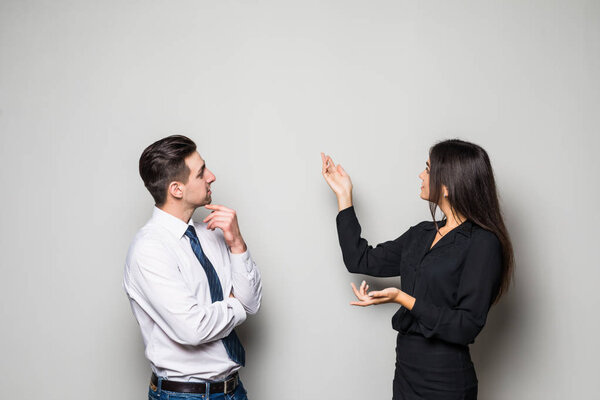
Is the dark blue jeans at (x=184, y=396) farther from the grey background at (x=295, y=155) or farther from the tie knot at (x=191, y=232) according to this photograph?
the grey background at (x=295, y=155)

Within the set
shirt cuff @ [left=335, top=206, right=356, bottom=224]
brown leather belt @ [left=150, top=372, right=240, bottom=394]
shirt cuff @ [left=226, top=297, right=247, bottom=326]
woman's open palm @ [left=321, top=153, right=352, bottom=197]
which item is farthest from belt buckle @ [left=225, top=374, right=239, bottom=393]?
woman's open palm @ [left=321, top=153, right=352, bottom=197]

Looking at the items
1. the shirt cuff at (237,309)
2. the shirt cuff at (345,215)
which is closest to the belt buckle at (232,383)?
the shirt cuff at (237,309)

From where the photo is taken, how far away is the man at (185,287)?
1801 mm

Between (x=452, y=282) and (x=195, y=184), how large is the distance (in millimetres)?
1044

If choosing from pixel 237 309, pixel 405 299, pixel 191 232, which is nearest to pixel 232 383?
pixel 237 309

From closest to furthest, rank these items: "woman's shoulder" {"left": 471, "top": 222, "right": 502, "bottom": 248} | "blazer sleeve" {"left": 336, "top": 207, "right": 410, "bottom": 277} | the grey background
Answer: "woman's shoulder" {"left": 471, "top": 222, "right": 502, "bottom": 248} → "blazer sleeve" {"left": 336, "top": 207, "right": 410, "bottom": 277} → the grey background

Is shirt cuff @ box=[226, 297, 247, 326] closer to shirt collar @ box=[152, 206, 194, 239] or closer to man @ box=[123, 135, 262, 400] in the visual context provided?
man @ box=[123, 135, 262, 400]

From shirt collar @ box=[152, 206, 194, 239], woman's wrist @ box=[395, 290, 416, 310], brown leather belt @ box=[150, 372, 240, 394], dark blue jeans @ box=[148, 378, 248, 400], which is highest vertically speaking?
shirt collar @ box=[152, 206, 194, 239]

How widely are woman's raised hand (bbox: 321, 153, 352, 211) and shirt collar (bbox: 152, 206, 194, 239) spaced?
0.75 meters

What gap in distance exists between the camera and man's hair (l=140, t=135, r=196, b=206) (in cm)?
196

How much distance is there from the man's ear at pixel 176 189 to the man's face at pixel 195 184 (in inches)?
0.6

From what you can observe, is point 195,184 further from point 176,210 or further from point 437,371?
point 437,371

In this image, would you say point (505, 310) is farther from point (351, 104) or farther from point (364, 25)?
point (364, 25)

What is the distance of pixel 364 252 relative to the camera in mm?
2336
